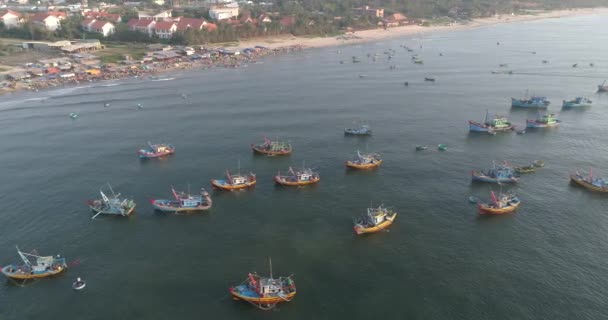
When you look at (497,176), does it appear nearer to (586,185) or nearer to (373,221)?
(586,185)

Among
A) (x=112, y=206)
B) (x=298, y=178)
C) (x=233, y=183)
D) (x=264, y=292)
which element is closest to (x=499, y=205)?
(x=298, y=178)

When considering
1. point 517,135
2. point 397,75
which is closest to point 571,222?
point 517,135

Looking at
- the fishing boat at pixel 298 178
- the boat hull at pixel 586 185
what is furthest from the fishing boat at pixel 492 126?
the fishing boat at pixel 298 178

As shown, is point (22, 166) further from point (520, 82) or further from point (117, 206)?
point (520, 82)

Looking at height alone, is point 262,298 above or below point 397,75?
below

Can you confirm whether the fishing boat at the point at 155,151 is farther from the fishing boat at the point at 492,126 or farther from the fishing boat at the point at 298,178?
the fishing boat at the point at 492,126

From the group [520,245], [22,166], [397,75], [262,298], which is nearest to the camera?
[262,298]

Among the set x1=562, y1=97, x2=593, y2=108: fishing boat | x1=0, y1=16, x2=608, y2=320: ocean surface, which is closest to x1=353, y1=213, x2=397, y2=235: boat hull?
x1=0, y1=16, x2=608, y2=320: ocean surface

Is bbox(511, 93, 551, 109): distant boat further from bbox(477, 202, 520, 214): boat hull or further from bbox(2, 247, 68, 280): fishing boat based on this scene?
bbox(2, 247, 68, 280): fishing boat
